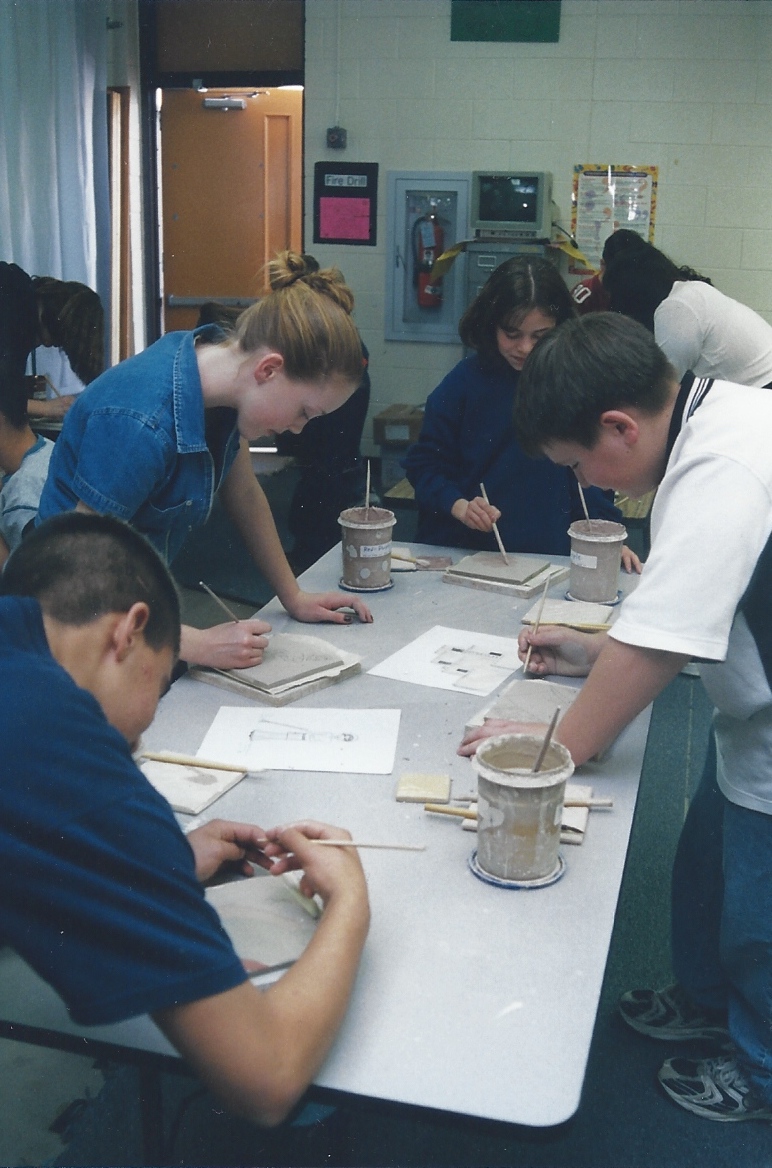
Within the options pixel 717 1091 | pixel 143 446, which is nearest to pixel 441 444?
pixel 143 446

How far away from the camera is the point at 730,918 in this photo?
59.7 inches

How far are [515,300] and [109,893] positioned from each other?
6.21 feet

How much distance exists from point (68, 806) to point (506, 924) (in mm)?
529

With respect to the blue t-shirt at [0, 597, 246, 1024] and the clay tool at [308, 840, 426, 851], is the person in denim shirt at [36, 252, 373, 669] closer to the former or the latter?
the clay tool at [308, 840, 426, 851]

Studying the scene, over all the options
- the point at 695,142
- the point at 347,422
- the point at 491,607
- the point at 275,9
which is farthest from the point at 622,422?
the point at 275,9

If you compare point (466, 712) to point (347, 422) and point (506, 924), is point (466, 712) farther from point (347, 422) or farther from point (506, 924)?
point (347, 422)

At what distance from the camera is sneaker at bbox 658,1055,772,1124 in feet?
5.59

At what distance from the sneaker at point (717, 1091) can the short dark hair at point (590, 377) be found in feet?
3.58

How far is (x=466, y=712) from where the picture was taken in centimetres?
167

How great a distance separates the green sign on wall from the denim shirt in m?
4.09

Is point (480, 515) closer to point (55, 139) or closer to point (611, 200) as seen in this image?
point (611, 200)

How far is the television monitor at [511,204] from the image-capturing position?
4969 mm

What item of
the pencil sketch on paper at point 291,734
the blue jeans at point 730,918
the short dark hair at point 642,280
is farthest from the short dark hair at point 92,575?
the short dark hair at point 642,280

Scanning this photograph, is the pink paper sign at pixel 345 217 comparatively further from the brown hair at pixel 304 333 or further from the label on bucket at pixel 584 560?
the brown hair at pixel 304 333
